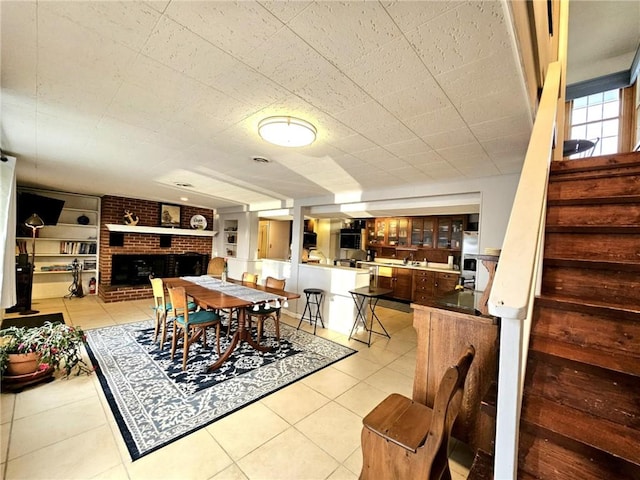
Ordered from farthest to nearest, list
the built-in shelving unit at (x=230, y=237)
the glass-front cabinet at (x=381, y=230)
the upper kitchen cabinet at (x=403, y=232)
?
the glass-front cabinet at (x=381, y=230)
the upper kitchen cabinet at (x=403, y=232)
the built-in shelving unit at (x=230, y=237)

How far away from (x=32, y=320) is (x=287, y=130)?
16.9 ft

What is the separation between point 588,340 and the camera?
3.98ft

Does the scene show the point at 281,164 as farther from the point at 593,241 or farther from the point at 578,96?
the point at 578,96

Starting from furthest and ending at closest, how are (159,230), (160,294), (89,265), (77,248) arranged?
(159,230) < (89,265) < (77,248) < (160,294)

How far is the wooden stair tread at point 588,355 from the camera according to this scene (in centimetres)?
106

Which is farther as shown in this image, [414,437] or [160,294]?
[160,294]

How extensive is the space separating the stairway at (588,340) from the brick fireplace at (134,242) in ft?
21.9

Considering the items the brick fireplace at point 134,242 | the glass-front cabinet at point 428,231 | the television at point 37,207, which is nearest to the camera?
the television at point 37,207

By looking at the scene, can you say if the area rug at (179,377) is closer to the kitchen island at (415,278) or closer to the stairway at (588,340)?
the stairway at (588,340)

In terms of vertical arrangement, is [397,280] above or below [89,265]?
below

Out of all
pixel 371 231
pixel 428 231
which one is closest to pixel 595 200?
pixel 428 231

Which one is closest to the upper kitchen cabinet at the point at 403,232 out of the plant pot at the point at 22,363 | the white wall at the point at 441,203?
the white wall at the point at 441,203

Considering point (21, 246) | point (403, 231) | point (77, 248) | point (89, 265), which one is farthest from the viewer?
point (403, 231)

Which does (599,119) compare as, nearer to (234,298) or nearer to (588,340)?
(588,340)
